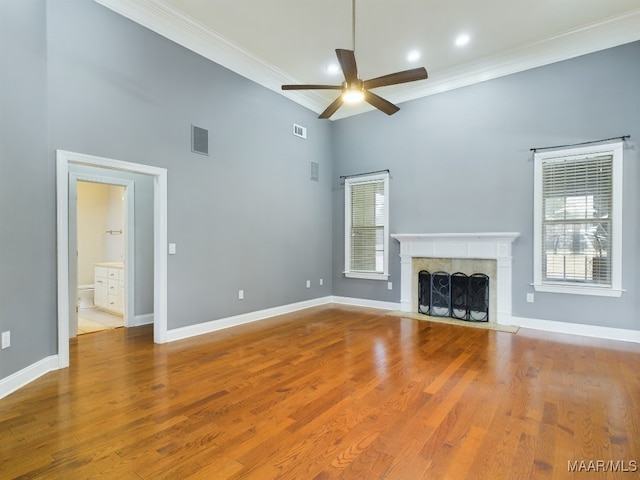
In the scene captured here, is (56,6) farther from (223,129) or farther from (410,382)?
(410,382)

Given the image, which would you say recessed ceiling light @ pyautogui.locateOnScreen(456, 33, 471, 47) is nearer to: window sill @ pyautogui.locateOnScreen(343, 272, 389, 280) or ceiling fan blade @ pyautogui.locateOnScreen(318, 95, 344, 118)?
ceiling fan blade @ pyautogui.locateOnScreen(318, 95, 344, 118)

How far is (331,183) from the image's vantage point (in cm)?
683

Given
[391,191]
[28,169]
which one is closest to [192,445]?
[28,169]

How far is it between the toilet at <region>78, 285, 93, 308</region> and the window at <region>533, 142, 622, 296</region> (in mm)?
7741

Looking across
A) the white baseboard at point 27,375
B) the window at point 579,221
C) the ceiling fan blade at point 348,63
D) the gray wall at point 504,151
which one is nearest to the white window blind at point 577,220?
the window at point 579,221

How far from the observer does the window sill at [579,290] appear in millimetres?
4172

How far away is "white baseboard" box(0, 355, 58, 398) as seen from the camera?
2600 millimetres

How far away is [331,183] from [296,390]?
477 centimetres

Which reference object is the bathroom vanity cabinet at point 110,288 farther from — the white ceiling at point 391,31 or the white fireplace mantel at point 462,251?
the white fireplace mantel at point 462,251

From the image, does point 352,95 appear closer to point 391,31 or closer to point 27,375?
point 391,31

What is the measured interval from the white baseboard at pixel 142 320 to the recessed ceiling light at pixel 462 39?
236 inches

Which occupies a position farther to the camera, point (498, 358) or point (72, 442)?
point (498, 358)

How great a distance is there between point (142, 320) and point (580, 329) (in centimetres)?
621

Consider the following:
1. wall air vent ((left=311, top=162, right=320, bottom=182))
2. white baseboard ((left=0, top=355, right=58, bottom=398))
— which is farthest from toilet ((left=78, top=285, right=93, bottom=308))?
wall air vent ((left=311, top=162, right=320, bottom=182))
